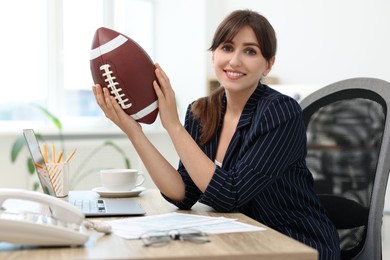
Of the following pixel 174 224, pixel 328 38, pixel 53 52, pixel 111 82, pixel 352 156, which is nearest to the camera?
pixel 174 224

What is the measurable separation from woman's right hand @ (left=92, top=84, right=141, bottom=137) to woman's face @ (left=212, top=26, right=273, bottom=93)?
32 cm

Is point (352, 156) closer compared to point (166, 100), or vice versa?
point (166, 100)

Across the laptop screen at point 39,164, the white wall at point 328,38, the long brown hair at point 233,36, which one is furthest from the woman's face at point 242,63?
the white wall at point 328,38

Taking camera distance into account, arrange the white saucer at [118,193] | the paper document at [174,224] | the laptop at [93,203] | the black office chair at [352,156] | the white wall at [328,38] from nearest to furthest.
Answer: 1. the paper document at [174,224]
2. the laptop at [93,203]
3. the black office chair at [352,156]
4. the white saucer at [118,193]
5. the white wall at [328,38]

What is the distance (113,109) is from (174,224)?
0.34 metres

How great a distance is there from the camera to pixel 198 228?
3.84 feet

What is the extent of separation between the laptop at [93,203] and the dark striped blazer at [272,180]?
0.14m

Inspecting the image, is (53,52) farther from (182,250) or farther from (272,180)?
(182,250)

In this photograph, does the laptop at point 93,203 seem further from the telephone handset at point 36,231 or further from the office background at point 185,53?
the office background at point 185,53

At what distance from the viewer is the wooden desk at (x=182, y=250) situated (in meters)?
0.94

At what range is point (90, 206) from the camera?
148 cm

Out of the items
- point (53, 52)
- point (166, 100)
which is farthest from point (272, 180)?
point (53, 52)

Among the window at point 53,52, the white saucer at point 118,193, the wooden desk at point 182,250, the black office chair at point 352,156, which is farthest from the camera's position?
the window at point 53,52

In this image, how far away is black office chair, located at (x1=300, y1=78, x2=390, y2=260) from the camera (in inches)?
63.6
